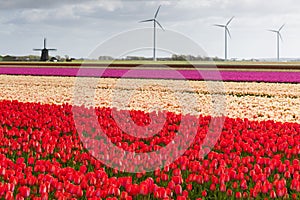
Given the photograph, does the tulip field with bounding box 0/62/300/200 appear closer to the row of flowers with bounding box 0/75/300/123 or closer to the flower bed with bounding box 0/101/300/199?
the flower bed with bounding box 0/101/300/199

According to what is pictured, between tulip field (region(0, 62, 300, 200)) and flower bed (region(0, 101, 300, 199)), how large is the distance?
0.04 feet

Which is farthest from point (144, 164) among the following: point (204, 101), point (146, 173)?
point (204, 101)

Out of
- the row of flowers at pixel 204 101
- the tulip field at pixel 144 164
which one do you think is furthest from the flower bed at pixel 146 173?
the row of flowers at pixel 204 101

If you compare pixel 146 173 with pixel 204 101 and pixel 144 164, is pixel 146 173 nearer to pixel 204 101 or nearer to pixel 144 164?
pixel 144 164

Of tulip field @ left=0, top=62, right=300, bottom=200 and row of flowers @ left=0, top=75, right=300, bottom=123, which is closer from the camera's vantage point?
tulip field @ left=0, top=62, right=300, bottom=200

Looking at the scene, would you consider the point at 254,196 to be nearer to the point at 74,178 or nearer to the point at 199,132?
the point at 74,178

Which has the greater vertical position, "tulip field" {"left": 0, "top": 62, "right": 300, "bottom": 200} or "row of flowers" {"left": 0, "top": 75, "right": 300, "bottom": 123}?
"row of flowers" {"left": 0, "top": 75, "right": 300, "bottom": 123}

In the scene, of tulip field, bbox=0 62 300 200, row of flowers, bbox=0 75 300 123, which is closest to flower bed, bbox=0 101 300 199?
tulip field, bbox=0 62 300 200

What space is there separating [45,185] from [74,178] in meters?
0.43

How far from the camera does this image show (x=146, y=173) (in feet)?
19.5

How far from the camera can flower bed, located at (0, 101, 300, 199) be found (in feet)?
15.8

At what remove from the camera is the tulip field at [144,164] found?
191 inches

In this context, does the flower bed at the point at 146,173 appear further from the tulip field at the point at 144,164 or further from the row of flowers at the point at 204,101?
the row of flowers at the point at 204,101

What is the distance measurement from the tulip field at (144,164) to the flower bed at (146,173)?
1 centimetres
